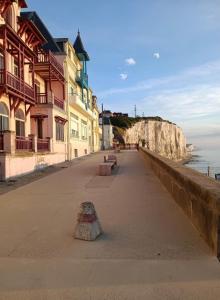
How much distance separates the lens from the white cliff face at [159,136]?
120 m

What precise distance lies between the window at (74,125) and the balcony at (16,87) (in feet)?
44.2

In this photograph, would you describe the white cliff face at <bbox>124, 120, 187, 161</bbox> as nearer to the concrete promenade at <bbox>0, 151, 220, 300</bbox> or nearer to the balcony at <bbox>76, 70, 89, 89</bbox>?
the balcony at <bbox>76, 70, 89, 89</bbox>

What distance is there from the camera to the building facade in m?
18.7

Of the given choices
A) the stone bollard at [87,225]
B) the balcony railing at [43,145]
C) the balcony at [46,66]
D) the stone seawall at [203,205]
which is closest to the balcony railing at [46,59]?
the balcony at [46,66]

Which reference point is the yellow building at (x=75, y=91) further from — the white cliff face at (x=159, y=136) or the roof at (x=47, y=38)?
the white cliff face at (x=159, y=136)

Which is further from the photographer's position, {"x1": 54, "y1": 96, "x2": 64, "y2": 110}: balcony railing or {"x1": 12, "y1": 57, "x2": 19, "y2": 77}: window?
{"x1": 54, "y1": 96, "x2": 64, "y2": 110}: balcony railing

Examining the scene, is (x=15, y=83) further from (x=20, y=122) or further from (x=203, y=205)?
(x=203, y=205)

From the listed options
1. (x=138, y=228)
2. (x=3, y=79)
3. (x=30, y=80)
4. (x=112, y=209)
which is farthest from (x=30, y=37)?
(x=138, y=228)

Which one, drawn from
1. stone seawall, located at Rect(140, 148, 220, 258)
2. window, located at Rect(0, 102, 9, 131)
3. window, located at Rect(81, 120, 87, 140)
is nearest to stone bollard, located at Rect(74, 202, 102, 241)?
stone seawall, located at Rect(140, 148, 220, 258)

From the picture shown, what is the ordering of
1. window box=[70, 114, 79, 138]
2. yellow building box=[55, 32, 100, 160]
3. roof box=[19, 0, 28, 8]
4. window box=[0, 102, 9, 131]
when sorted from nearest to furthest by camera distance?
window box=[0, 102, 9, 131] → roof box=[19, 0, 28, 8] → yellow building box=[55, 32, 100, 160] → window box=[70, 114, 79, 138]

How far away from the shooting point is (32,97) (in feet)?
76.7

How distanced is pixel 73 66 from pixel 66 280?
34.6 metres

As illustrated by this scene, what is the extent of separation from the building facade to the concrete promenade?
344 inches

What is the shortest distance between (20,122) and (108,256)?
61.8 ft
